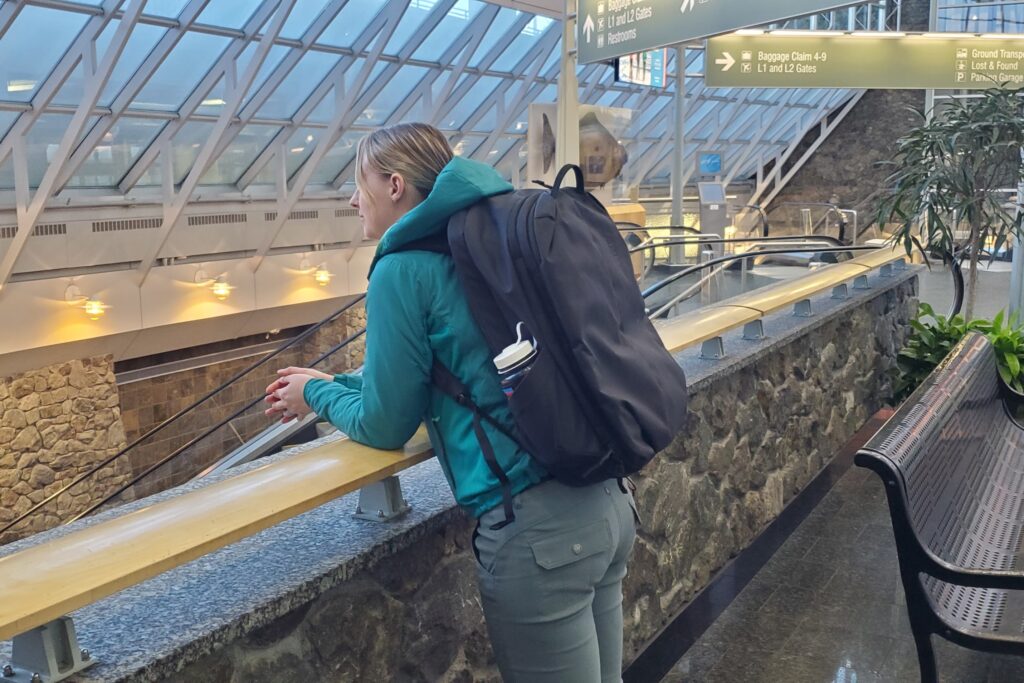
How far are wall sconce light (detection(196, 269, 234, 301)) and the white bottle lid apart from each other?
563 inches

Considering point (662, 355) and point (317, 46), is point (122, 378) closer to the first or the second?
point (317, 46)

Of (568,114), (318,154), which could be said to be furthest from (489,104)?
(568,114)

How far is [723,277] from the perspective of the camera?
5.98 m

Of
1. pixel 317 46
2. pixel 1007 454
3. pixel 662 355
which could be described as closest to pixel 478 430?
pixel 662 355

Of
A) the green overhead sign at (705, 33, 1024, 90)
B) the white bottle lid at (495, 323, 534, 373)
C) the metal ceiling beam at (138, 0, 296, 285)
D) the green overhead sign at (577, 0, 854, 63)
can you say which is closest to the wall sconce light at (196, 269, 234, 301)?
the metal ceiling beam at (138, 0, 296, 285)

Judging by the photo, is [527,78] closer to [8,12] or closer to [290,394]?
[8,12]

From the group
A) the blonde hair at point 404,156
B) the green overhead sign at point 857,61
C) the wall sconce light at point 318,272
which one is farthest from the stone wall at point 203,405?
the green overhead sign at point 857,61

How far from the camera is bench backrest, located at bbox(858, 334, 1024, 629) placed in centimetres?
240

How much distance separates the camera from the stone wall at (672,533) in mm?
1660

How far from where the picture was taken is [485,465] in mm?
1635

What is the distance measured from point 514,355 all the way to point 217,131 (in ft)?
42.7

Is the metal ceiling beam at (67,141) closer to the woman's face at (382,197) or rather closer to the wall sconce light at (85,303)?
the wall sconce light at (85,303)

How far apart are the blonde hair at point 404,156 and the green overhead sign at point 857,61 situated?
24.3 feet

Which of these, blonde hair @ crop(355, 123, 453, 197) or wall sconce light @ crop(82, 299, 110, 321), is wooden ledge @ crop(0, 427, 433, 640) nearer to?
blonde hair @ crop(355, 123, 453, 197)
